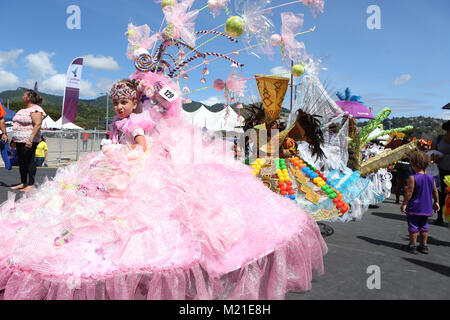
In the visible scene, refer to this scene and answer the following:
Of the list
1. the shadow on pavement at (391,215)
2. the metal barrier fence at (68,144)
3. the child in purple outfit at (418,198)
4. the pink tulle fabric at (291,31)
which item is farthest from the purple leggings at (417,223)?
the metal barrier fence at (68,144)

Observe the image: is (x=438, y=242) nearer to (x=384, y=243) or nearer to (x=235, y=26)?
(x=384, y=243)

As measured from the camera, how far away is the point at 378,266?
3.61 m

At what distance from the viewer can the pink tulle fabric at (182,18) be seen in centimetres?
293

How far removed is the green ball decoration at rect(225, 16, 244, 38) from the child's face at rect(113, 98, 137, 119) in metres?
1.05

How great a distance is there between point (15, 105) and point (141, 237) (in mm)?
84597

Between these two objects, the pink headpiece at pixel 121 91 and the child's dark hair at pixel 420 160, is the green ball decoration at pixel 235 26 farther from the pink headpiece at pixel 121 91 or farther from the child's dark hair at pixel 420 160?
the child's dark hair at pixel 420 160

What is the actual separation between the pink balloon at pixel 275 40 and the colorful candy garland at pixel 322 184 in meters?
1.49

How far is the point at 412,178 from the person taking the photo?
421cm

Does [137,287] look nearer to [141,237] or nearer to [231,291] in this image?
[141,237]

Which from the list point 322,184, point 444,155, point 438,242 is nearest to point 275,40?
point 322,184

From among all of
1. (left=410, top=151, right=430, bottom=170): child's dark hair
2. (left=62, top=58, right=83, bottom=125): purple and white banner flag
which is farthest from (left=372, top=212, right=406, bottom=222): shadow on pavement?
(left=62, top=58, right=83, bottom=125): purple and white banner flag

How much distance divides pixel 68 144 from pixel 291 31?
1702 centimetres

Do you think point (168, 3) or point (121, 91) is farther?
point (168, 3)
